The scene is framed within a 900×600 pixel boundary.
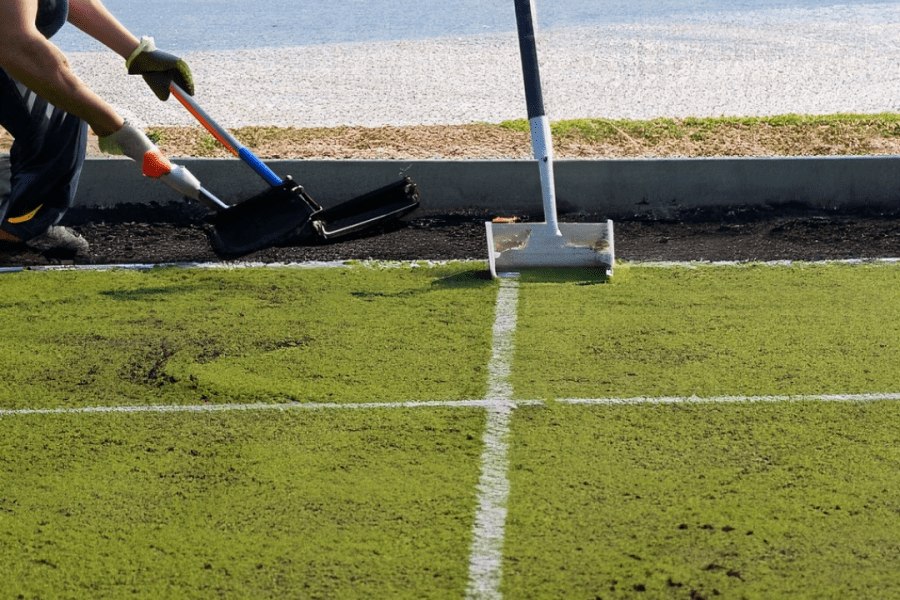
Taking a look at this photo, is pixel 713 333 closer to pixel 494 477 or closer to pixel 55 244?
pixel 494 477

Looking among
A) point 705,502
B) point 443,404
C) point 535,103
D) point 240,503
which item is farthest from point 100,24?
point 705,502

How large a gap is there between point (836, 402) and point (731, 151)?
4327mm

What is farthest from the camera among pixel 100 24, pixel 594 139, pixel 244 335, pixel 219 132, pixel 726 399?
pixel 594 139

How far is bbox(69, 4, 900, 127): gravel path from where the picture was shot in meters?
10.8

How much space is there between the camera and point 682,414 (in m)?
4.75

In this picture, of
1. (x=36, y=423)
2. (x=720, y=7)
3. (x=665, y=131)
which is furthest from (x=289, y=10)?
(x=36, y=423)

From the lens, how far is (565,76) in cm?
1216

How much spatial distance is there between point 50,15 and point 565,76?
6448 millimetres

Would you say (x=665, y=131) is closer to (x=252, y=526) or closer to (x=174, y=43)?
(x=252, y=526)

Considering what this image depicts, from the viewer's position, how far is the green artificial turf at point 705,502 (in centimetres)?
357

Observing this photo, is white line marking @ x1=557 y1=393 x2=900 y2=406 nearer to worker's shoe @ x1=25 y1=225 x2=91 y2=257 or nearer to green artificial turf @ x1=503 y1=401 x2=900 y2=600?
green artificial turf @ x1=503 y1=401 x2=900 y2=600

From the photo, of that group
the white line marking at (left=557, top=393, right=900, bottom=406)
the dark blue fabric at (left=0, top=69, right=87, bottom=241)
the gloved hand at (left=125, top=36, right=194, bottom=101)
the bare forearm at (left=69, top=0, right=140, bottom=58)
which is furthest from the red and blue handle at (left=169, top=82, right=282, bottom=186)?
the white line marking at (left=557, top=393, right=900, bottom=406)

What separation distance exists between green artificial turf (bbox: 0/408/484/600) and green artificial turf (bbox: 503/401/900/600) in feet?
0.93

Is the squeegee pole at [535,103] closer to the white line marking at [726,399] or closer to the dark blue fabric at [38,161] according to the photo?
the white line marking at [726,399]
